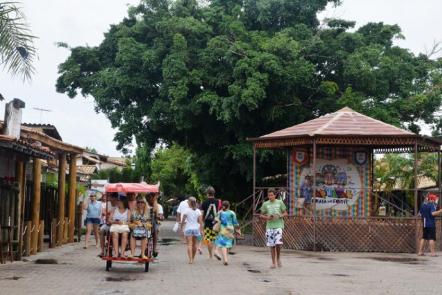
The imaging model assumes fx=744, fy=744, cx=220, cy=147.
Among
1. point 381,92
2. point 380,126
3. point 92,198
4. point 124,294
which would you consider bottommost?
point 124,294

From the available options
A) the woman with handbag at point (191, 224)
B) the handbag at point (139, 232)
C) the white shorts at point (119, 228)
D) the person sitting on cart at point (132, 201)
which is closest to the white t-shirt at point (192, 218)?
the woman with handbag at point (191, 224)

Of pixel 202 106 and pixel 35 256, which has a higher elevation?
pixel 202 106

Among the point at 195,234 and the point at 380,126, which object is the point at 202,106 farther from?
the point at 195,234

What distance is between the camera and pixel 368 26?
34438mm

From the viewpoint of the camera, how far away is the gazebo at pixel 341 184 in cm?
2292

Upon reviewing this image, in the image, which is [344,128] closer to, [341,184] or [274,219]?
[341,184]

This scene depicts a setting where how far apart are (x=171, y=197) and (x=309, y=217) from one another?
57.0 meters

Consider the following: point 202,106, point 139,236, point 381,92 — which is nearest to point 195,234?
point 139,236

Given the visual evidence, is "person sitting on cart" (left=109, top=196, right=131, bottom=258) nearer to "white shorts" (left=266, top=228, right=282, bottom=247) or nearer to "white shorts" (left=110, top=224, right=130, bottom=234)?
"white shorts" (left=110, top=224, right=130, bottom=234)

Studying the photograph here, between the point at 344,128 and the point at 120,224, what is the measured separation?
10.5 metres

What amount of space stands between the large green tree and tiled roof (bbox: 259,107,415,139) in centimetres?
327

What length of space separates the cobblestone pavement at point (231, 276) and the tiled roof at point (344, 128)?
14.2 ft

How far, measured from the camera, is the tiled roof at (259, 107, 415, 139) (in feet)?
75.3

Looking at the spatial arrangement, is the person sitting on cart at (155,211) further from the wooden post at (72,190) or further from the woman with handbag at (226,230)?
the wooden post at (72,190)
